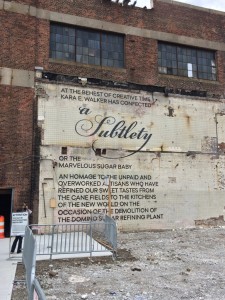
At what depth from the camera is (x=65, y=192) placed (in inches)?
655

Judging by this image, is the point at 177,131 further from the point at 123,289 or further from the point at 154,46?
the point at 123,289

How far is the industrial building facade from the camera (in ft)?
54.2

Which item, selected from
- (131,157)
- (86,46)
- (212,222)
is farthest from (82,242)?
(86,46)

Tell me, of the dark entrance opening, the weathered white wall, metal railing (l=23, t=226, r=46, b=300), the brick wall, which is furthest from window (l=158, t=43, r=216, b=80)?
metal railing (l=23, t=226, r=46, b=300)

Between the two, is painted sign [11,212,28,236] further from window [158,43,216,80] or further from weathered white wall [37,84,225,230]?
window [158,43,216,80]

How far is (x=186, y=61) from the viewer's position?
70.6 feet

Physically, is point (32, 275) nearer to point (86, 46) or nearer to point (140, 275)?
point (140, 275)

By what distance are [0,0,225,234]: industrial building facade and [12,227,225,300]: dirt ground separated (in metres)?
4.96

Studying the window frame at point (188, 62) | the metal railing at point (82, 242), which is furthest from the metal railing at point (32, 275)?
the window frame at point (188, 62)

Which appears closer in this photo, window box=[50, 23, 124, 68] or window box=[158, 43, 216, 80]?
window box=[50, 23, 124, 68]

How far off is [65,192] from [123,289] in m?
9.33

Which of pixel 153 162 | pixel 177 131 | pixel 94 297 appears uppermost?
pixel 177 131

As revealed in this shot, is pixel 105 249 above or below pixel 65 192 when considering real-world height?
below

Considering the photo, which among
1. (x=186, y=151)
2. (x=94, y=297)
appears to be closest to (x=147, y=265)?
(x=94, y=297)
